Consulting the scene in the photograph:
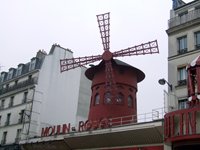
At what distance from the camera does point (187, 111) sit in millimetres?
9562

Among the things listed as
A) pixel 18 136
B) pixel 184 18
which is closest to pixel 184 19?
pixel 184 18

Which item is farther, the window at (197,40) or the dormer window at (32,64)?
the dormer window at (32,64)

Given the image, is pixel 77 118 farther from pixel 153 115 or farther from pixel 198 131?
pixel 198 131

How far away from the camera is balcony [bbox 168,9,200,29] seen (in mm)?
12059

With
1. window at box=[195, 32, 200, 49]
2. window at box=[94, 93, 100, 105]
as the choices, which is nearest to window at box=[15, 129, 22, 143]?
window at box=[94, 93, 100, 105]

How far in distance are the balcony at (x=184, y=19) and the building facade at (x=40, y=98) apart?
1008cm

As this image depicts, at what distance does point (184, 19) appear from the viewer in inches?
490

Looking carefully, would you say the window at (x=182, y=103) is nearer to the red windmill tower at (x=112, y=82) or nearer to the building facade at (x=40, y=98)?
the red windmill tower at (x=112, y=82)

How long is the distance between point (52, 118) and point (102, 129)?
7332 mm

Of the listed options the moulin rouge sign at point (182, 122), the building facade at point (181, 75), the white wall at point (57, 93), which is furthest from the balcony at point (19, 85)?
the moulin rouge sign at point (182, 122)

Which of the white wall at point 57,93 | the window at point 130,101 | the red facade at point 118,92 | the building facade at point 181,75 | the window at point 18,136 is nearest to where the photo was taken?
the building facade at point 181,75

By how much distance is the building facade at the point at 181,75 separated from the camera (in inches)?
372

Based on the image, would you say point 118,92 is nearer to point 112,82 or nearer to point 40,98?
point 112,82

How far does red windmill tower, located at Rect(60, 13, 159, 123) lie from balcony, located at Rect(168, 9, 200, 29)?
2500 mm
